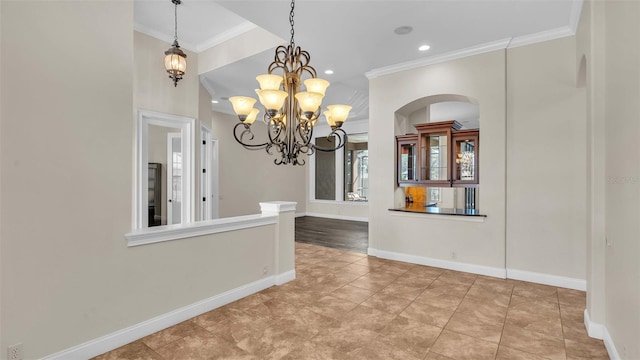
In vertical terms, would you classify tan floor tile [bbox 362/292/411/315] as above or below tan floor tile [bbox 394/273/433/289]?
below

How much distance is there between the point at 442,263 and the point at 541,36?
10.8 feet

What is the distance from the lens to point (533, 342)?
2.53 metres

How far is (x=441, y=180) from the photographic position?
4.85 meters

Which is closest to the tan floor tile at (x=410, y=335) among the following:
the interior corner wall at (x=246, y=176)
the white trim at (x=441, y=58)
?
the white trim at (x=441, y=58)

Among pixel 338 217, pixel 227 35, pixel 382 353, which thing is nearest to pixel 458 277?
pixel 382 353

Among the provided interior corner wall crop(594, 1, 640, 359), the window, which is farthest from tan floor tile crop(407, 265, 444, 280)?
the window

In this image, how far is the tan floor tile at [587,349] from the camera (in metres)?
2.33

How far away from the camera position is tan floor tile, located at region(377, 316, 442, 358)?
2443mm

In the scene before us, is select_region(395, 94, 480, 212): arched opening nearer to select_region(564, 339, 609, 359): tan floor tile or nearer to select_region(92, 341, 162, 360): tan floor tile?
select_region(564, 339, 609, 359): tan floor tile

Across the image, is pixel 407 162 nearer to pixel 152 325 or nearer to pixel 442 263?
pixel 442 263

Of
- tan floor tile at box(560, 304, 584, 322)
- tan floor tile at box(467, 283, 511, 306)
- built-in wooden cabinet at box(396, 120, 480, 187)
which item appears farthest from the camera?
built-in wooden cabinet at box(396, 120, 480, 187)

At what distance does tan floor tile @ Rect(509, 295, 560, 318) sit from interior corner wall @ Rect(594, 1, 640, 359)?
2.28ft

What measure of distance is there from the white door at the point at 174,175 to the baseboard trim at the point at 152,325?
2.47 meters

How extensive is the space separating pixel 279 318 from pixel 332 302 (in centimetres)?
65
